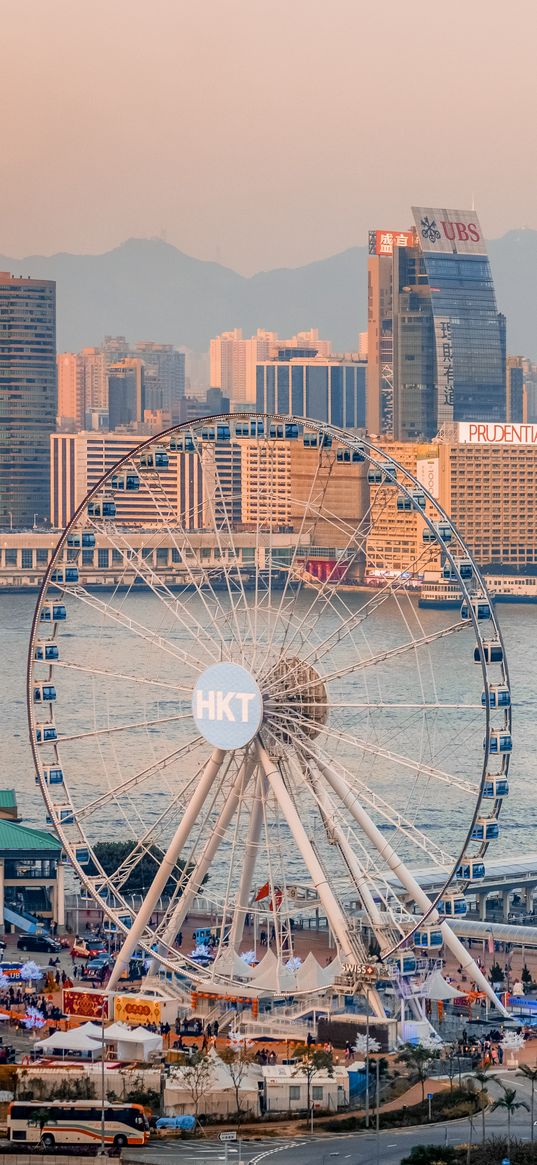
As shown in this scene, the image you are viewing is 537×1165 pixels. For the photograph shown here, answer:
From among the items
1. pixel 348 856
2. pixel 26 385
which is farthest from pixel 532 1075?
pixel 26 385

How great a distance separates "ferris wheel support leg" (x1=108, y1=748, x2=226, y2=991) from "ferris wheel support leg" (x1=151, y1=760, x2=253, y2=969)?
0.99 ft

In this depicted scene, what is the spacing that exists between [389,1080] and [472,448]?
108 meters

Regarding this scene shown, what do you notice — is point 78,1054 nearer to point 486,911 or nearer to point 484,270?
point 486,911

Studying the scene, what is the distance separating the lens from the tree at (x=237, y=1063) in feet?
108

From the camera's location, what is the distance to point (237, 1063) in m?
34.0

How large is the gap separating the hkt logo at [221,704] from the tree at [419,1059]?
14.6 ft

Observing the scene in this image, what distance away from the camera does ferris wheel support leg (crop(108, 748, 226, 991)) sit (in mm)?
37094

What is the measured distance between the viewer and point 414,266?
19000 centimetres

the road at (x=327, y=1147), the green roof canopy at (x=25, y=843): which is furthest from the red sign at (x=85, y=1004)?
the green roof canopy at (x=25, y=843)

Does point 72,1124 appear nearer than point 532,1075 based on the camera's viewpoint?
Yes

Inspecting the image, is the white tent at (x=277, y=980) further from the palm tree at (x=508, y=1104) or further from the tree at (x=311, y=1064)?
the palm tree at (x=508, y=1104)

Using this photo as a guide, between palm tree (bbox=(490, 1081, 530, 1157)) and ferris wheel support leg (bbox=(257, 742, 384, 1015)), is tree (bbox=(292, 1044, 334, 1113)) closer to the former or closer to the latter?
ferris wheel support leg (bbox=(257, 742, 384, 1015))

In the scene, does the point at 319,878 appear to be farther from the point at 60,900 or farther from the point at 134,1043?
the point at 60,900

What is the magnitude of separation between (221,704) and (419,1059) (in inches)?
203
